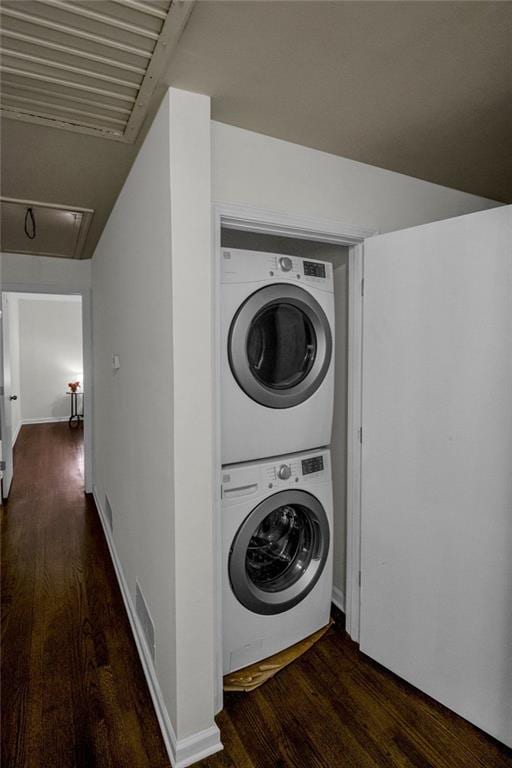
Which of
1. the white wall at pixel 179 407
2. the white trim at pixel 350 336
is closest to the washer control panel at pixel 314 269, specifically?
the white trim at pixel 350 336

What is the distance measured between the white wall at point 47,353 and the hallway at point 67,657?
489 centimetres

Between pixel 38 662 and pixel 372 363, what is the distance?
2074mm

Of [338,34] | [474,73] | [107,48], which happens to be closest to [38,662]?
[107,48]

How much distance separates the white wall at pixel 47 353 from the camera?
7.96 metres

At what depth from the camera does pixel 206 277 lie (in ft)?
4.81

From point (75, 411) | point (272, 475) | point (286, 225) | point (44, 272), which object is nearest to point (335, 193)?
point (286, 225)

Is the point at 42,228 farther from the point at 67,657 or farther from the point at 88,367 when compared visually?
the point at 67,657

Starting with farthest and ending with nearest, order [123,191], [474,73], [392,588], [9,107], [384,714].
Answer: [123,191] → [392,588] → [384,714] → [9,107] → [474,73]

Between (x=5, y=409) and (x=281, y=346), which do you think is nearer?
(x=281, y=346)

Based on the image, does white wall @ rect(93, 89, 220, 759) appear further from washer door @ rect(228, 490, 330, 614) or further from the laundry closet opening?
the laundry closet opening

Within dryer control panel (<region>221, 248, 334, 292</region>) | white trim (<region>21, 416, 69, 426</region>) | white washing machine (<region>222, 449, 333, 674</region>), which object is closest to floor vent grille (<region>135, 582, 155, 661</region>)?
white washing machine (<region>222, 449, 333, 674</region>)

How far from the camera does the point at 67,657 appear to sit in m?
2.03

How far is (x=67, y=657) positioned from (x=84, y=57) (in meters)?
2.40

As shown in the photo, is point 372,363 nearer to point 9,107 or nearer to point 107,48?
point 107,48
